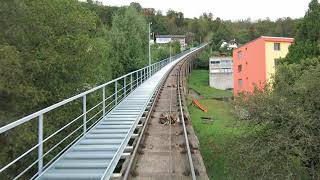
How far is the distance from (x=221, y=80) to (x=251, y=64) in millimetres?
29102

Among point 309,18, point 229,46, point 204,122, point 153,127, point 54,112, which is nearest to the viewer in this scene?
point 153,127

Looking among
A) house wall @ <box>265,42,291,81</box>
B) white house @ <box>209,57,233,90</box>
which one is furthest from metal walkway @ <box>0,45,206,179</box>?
white house @ <box>209,57,233,90</box>

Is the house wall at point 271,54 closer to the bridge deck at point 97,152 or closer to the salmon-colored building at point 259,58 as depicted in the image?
the salmon-colored building at point 259,58

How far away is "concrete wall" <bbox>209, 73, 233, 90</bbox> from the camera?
240 ft

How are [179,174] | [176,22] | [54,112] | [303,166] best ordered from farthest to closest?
[176,22], [54,112], [303,166], [179,174]

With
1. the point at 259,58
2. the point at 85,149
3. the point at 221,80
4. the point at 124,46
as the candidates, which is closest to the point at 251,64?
the point at 259,58

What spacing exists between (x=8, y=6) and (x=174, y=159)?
842cm

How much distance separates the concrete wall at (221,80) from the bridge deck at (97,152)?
199 ft

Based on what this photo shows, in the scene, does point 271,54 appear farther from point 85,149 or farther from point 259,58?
point 85,149

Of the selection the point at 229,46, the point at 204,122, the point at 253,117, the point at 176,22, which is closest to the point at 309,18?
the point at 204,122

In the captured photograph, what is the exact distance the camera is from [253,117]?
11.0 m

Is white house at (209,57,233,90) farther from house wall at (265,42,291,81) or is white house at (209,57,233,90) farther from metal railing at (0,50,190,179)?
metal railing at (0,50,190,179)

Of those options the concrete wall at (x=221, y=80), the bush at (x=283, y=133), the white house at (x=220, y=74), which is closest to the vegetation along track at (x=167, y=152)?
the bush at (x=283, y=133)

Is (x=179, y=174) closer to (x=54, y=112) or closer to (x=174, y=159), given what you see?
(x=174, y=159)
